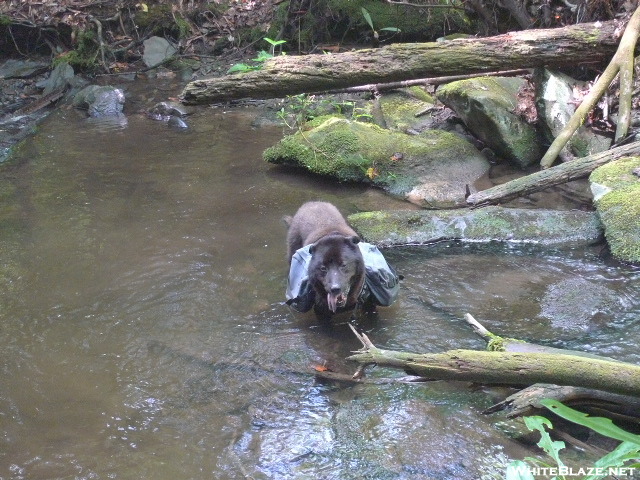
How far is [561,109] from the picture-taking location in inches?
351

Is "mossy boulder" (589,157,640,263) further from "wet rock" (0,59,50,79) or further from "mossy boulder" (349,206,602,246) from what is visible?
"wet rock" (0,59,50,79)

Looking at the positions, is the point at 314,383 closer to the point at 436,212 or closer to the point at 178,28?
the point at 436,212

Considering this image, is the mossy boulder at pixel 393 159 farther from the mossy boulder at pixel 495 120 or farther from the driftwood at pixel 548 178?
the driftwood at pixel 548 178

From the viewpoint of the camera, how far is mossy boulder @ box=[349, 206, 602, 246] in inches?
291

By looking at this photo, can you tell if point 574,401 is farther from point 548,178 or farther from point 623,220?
point 548,178

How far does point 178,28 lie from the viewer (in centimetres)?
1803

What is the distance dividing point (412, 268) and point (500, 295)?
1.02 meters

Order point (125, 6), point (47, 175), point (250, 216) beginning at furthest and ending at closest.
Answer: point (125, 6) → point (47, 175) → point (250, 216)

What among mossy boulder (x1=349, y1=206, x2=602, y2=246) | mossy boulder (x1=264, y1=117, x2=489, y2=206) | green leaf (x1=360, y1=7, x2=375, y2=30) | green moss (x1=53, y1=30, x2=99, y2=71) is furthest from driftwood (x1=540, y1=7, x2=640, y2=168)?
green moss (x1=53, y1=30, x2=99, y2=71)

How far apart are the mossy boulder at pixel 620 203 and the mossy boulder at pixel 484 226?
0.25m

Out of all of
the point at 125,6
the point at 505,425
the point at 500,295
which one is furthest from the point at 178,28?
the point at 505,425

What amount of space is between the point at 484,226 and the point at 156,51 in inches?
489

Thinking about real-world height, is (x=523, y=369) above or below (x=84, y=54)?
above

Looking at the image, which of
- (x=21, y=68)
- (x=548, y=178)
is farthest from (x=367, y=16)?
(x=21, y=68)
